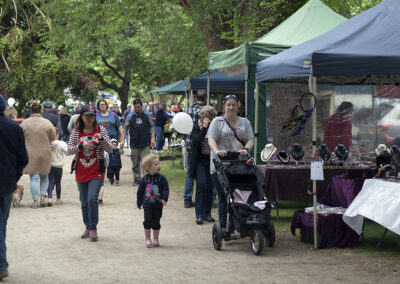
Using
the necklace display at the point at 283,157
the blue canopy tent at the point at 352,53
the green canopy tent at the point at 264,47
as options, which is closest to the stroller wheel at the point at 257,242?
the blue canopy tent at the point at 352,53

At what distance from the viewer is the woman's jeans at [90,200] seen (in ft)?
29.9

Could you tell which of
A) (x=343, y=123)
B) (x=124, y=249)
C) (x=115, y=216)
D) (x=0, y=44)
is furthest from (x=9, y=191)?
(x=0, y=44)

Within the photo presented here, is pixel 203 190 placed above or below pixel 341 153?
below

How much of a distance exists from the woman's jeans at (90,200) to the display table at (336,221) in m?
2.82

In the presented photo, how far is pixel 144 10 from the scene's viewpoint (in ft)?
66.4

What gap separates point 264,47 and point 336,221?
4.42 meters

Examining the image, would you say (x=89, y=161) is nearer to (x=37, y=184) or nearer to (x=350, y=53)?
(x=350, y=53)

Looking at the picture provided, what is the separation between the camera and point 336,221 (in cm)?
870

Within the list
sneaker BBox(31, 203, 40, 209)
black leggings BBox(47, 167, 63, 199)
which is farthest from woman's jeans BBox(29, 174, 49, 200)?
black leggings BBox(47, 167, 63, 199)

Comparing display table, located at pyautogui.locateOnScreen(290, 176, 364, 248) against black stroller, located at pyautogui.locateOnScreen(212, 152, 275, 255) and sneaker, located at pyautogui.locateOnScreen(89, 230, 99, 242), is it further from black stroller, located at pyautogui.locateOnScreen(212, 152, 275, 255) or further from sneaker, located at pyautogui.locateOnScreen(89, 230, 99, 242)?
sneaker, located at pyautogui.locateOnScreen(89, 230, 99, 242)

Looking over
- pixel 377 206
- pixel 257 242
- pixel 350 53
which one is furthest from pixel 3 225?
pixel 350 53

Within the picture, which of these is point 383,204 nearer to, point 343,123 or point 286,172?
point 286,172

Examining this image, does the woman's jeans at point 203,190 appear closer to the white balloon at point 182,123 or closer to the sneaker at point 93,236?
the white balloon at point 182,123

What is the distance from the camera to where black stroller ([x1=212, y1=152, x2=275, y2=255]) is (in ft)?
26.8
